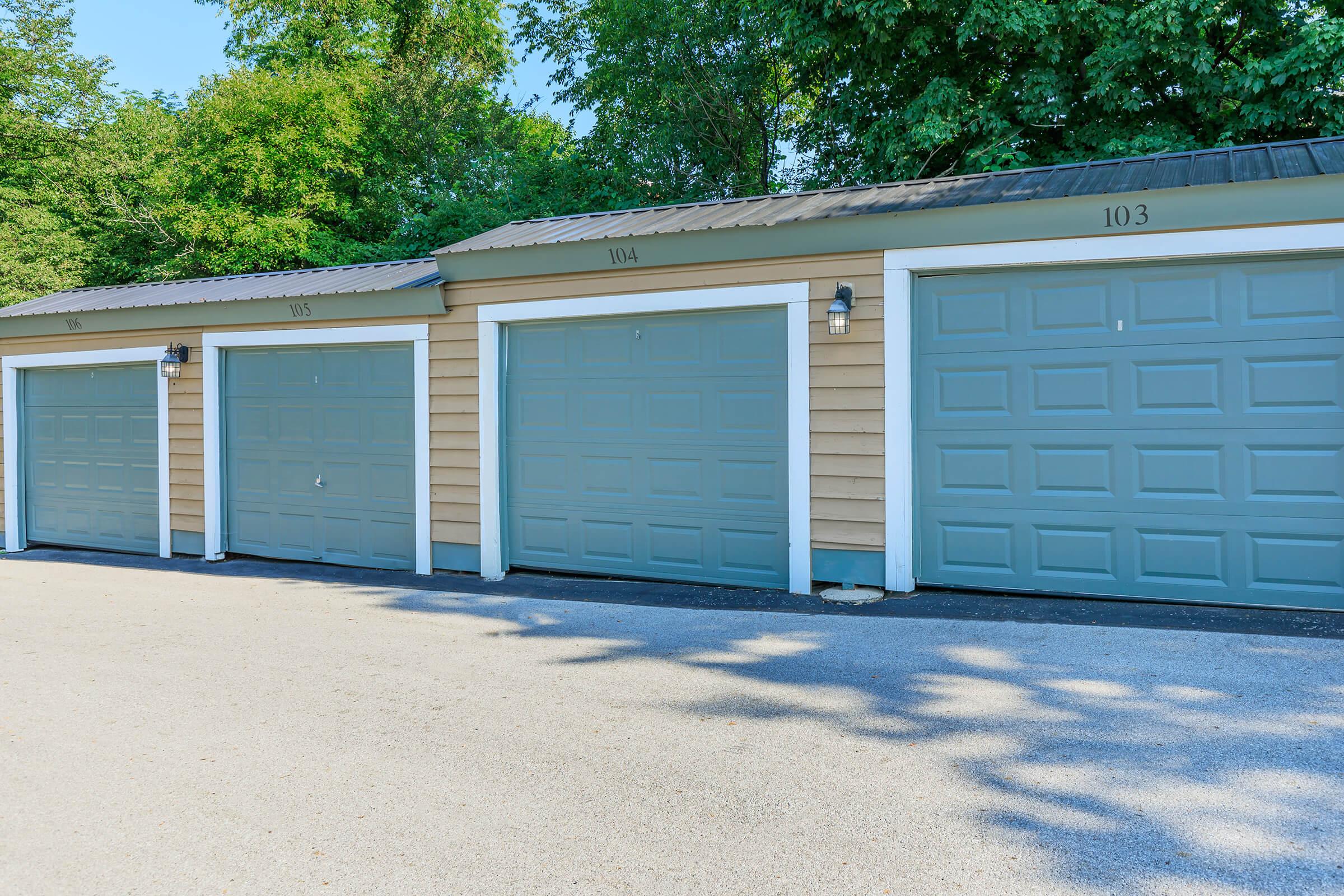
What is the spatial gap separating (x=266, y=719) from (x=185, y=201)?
16967 millimetres

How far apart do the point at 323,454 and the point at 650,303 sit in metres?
3.59

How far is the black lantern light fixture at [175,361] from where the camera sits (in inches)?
357

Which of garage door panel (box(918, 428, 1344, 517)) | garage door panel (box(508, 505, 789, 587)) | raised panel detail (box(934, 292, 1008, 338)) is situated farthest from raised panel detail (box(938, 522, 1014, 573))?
raised panel detail (box(934, 292, 1008, 338))

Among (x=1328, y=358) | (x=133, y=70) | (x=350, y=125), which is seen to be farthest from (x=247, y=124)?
(x=1328, y=358)

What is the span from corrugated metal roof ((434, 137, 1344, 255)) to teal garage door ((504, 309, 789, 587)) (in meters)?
0.73


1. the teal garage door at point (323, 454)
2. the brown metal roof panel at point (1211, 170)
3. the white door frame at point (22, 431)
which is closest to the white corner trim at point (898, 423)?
the brown metal roof panel at point (1211, 170)

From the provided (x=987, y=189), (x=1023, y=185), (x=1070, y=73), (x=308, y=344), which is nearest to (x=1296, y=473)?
(x=1023, y=185)

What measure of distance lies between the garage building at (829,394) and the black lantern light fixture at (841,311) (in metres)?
0.02

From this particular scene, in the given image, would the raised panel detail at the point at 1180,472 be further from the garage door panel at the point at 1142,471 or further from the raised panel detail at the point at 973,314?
the raised panel detail at the point at 973,314

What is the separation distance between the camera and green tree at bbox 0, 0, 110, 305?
1884 cm

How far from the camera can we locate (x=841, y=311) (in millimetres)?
6102

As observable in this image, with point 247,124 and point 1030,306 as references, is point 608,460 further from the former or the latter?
point 247,124

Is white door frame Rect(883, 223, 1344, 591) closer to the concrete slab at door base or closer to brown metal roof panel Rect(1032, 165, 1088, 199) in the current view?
brown metal roof panel Rect(1032, 165, 1088, 199)

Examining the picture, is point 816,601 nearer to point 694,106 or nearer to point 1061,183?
point 1061,183
